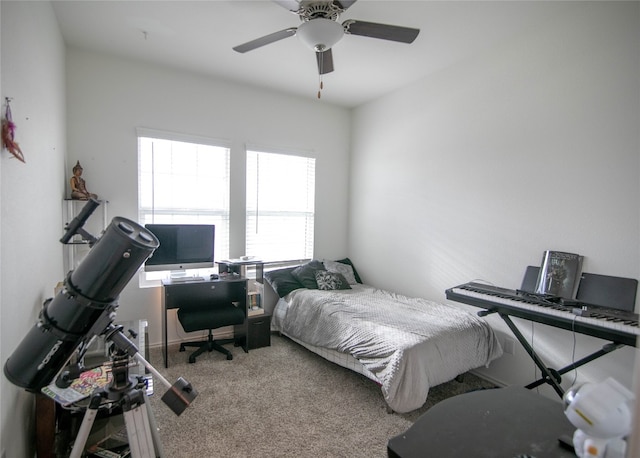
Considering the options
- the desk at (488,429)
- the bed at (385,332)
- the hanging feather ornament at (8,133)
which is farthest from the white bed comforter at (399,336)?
the hanging feather ornament at (8,133)

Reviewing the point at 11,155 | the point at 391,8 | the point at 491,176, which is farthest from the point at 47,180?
the point at 491,176

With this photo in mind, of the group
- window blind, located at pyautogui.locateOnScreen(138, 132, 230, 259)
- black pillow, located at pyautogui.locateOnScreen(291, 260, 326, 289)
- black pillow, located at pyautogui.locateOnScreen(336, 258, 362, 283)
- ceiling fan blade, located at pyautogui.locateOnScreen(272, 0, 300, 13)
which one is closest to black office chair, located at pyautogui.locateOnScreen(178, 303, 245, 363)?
window blind, located at pyautogui.locateOnScreen(138, 132, 230, 259)

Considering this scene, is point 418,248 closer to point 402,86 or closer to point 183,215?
point 402,86

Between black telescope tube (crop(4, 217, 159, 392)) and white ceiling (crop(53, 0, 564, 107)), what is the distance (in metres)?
1.95

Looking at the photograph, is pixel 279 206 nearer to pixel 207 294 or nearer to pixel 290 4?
pixel 207 294

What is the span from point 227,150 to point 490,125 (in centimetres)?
265

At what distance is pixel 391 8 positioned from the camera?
228cm

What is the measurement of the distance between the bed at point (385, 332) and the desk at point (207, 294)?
1.44 feet

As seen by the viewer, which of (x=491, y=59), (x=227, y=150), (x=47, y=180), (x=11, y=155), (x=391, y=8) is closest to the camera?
(x=11, y=155)

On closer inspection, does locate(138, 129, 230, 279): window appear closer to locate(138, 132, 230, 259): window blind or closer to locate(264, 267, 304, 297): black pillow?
locate(138, 132, 230, 259): window blind

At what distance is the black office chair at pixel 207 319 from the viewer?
9.61 feet

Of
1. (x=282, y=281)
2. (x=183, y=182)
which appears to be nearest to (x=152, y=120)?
(x=183, y=182)

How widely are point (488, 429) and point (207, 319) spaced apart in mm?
2572

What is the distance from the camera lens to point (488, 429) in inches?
35.2
